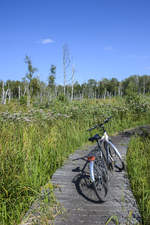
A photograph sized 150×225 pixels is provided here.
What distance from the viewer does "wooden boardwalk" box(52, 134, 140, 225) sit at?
2.54 meters

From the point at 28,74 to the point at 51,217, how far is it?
99.9 feet

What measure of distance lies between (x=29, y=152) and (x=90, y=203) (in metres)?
1.42

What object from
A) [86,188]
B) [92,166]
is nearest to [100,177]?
[92,166]

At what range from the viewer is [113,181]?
3.70m

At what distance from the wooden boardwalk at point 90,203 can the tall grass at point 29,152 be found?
408 millimetres

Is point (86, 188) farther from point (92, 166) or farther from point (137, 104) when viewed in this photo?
point (137, 104)

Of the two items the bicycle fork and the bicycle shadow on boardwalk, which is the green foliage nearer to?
the bicycle shadow on boardwalk

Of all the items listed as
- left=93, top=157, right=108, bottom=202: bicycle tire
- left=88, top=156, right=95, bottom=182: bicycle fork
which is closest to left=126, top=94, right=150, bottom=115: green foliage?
left=93, top=157, right=108, bottom=202: bicycle tire

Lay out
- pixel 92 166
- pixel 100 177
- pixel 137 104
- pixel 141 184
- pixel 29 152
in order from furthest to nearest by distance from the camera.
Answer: pixel 137 104, pixel 29 152, pixel 141 184, pixel 100 177, pixel 92 166

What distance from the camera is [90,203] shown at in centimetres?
295

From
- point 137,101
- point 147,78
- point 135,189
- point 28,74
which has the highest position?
point 147,78

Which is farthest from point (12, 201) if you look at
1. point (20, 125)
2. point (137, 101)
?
point (137, 101)

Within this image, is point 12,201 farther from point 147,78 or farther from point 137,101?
point 147,78

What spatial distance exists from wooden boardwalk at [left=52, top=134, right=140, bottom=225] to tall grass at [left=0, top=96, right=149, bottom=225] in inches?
16.1
